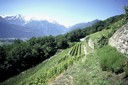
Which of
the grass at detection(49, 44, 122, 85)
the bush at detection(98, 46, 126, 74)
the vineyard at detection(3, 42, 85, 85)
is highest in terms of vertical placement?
the bush at detection(98, 46, 126, 74)

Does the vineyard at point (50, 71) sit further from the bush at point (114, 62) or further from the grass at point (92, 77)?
the bush at point (114, 62)

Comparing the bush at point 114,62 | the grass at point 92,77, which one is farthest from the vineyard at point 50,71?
the bush at point 114,62

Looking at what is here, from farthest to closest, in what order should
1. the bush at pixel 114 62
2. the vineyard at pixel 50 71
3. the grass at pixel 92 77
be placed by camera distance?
the vineyard at pixel 50 71 < the bush at pixel 114 62 < the grass at pixel 92 77

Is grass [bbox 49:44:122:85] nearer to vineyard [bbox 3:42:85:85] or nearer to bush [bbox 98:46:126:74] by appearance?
bush [bbox 98:46:126:74]

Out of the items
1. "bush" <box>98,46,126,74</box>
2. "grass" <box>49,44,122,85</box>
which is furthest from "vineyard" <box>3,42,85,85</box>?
"bush" <box>98,46,126,74</box>

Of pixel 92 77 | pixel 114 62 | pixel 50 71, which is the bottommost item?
pixel 50 71

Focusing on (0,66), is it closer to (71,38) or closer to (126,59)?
(126,59)

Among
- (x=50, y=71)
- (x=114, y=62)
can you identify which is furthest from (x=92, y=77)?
(x=50, y=71)

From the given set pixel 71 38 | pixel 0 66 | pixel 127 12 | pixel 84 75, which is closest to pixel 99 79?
pixel 84 75

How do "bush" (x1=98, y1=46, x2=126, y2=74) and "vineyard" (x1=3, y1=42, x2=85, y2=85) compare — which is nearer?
"bush" (x1=98, y1=46, x2=126, y2=74)

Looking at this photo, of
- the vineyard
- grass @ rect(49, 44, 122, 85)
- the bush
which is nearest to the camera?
grass @ rect(49, 44, 122, 85)

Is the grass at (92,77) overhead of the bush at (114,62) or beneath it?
beneath

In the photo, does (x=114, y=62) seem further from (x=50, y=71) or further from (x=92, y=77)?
(x=50, y=71)

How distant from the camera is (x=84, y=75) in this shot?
2111 centimetres
